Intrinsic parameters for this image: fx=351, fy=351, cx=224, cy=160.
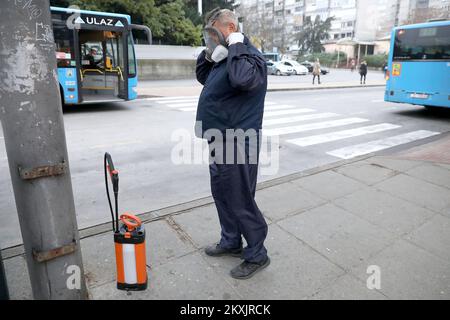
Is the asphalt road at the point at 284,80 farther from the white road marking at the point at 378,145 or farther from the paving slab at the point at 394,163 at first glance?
the paving slab at the point at 394,163

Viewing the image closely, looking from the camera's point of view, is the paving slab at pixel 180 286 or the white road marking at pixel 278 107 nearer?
the paving slab at pixel 180 286

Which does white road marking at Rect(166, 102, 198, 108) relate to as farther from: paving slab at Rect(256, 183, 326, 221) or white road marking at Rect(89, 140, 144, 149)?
paving slab at Rect(256, 183, 326, 221)

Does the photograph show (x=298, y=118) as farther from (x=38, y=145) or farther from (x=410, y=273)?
(x=38, y=145)

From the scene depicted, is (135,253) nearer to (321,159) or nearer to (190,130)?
(321,159)

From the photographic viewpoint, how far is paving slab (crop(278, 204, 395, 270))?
322 cm

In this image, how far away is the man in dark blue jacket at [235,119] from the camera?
2.49 meters

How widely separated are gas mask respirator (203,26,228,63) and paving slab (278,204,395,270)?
1.95m

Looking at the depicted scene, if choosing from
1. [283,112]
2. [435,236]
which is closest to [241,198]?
[435,236]

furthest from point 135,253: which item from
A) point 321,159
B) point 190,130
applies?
point 190,130

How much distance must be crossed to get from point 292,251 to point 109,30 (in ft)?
34.1

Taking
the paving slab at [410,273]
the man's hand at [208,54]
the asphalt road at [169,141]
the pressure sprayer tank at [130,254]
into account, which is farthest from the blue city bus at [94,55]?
the paving slab at [410,273]

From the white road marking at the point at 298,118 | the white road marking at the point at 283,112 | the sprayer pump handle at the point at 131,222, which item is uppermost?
the sprayer pump handle at the point at 131,222

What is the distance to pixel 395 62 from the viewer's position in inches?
466

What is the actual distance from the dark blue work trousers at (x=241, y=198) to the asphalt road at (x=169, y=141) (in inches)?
65.8
